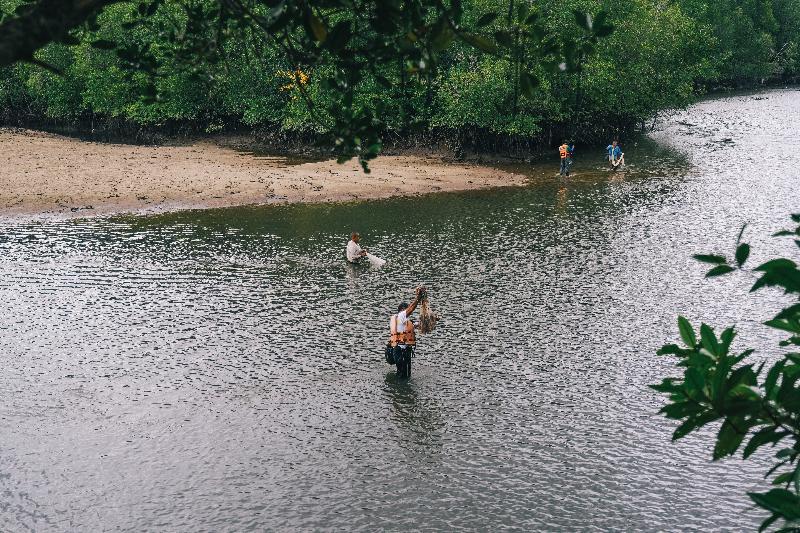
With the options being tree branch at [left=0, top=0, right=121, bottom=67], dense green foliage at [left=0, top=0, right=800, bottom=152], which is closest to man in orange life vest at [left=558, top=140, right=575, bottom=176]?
dense green foliage at [left=0, top=0, right=800, bottom=152]

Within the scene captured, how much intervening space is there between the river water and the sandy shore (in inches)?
158

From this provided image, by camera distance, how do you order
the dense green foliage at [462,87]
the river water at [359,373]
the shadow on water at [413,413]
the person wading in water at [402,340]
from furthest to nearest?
the dense green foliage at [462,87], the person wading in water at [402,340], the shadow on water at [413,413], the river water at [359,373]

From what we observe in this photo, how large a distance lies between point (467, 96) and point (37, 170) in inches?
1040

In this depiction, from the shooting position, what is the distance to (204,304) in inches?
959

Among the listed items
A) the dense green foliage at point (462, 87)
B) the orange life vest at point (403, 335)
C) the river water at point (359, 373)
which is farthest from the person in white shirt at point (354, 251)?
the dense green foliage at point (462, 87)

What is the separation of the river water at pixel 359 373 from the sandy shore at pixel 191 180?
4009 mm

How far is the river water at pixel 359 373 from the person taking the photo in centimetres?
1361

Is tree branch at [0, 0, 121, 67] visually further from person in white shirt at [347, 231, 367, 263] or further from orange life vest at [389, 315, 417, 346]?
person in white shirt at [347, 231, 367, 263]

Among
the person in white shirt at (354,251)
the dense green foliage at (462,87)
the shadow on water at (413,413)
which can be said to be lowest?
the shadow on water at (413,413)

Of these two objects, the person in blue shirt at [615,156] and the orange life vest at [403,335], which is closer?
the orange life vest at [403,335]

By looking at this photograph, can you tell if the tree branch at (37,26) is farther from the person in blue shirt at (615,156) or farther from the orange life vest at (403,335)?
the person in blue shirt at (615,156)

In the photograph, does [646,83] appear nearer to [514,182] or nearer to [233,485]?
[514,182]

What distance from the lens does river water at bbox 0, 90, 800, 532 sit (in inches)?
536

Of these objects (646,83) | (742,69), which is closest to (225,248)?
(646,83)
